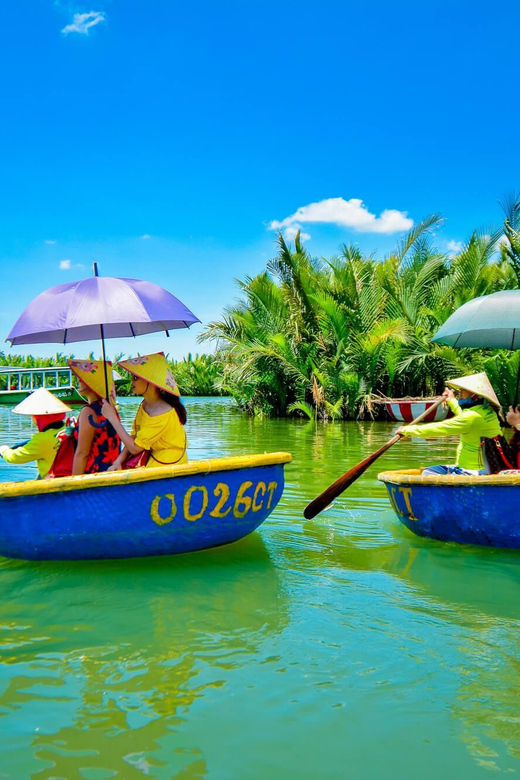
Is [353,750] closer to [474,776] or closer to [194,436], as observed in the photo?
[474,776]

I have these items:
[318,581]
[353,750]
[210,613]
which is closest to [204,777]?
[353,750]

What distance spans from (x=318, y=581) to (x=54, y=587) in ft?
5.83

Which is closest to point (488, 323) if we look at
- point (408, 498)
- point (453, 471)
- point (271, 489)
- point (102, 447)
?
point (453, 471)

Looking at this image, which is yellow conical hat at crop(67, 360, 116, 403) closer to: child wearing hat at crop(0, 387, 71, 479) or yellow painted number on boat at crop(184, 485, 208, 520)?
child wearing hat at crop(0, 387, 71, 479)

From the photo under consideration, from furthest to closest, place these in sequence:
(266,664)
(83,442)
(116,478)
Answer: (83,442) → (116,478) → (266,664)

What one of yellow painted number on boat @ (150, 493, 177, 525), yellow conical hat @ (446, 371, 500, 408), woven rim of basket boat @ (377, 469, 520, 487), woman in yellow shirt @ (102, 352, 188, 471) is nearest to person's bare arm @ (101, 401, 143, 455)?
woman in yellow shirt @ (102, 352, 188, 471)

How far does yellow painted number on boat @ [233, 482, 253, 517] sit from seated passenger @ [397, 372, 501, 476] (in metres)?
1.60

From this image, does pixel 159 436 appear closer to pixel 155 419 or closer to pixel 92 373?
pixel 155 419

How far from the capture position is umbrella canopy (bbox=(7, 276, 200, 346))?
4977 mm

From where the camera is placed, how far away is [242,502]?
5.14 m

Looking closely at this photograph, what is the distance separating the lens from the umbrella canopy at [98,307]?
4.98 metres

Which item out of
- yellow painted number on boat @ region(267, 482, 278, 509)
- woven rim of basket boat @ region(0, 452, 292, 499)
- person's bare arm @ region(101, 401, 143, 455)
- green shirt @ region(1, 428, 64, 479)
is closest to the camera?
woven rim of basket boat @ region(0, 452, 292, 499)

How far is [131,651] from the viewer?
369 cm

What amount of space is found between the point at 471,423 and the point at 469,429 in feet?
0.20
